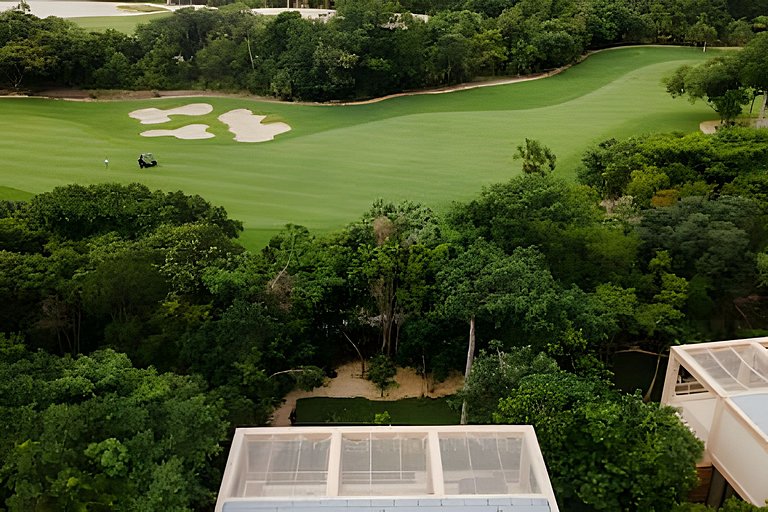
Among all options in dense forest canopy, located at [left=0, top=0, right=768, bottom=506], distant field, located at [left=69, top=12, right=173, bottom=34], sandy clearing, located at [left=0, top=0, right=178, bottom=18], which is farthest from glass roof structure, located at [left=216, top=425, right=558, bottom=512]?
sandy clearing, located at [left=0, top=0, right=178, bottom=18]

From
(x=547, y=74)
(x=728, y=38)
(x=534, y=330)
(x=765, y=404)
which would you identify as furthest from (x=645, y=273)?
(x=728, y=38)

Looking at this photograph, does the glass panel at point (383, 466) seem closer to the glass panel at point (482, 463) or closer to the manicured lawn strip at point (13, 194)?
the glass panel at point (482, 463)

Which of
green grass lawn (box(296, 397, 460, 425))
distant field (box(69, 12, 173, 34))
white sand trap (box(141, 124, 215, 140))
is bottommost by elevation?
green grass lawn (box(296, 397, 460, 425))

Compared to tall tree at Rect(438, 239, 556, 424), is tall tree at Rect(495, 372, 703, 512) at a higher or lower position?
lower

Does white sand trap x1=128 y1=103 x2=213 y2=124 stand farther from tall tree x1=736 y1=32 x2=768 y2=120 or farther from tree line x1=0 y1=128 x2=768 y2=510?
tall tree x1=736 y1=32 x2=768 y2=120

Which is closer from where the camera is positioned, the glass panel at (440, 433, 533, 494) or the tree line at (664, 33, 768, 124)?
the glass panel at (440, 433, 533, 494)
